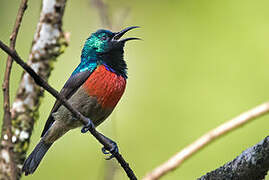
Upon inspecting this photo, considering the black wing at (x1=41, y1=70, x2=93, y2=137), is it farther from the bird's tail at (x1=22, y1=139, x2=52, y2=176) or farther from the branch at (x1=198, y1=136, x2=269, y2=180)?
the branch at (x1=198, y1=136, x2=269, y2=180)

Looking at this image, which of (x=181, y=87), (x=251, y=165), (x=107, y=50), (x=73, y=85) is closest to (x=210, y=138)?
(x=251, y=165)

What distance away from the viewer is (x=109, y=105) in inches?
171

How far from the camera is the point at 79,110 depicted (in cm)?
432

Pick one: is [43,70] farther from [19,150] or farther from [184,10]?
[184,10]

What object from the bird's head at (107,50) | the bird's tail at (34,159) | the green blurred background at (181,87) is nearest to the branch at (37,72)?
the bird's tail at (34,159)

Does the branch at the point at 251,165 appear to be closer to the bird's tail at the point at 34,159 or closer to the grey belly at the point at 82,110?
the grey belly at the point at 82,110

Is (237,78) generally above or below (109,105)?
below

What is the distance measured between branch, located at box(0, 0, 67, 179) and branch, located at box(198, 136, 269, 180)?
2.10 meters

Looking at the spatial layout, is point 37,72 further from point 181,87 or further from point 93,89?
point 181,87

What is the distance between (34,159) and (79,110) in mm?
680

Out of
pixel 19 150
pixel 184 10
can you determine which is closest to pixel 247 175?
pixel 19 150

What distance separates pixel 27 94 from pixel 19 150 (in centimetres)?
53

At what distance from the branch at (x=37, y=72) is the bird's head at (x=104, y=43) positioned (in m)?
0.54

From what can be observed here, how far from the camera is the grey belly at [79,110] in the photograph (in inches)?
169
